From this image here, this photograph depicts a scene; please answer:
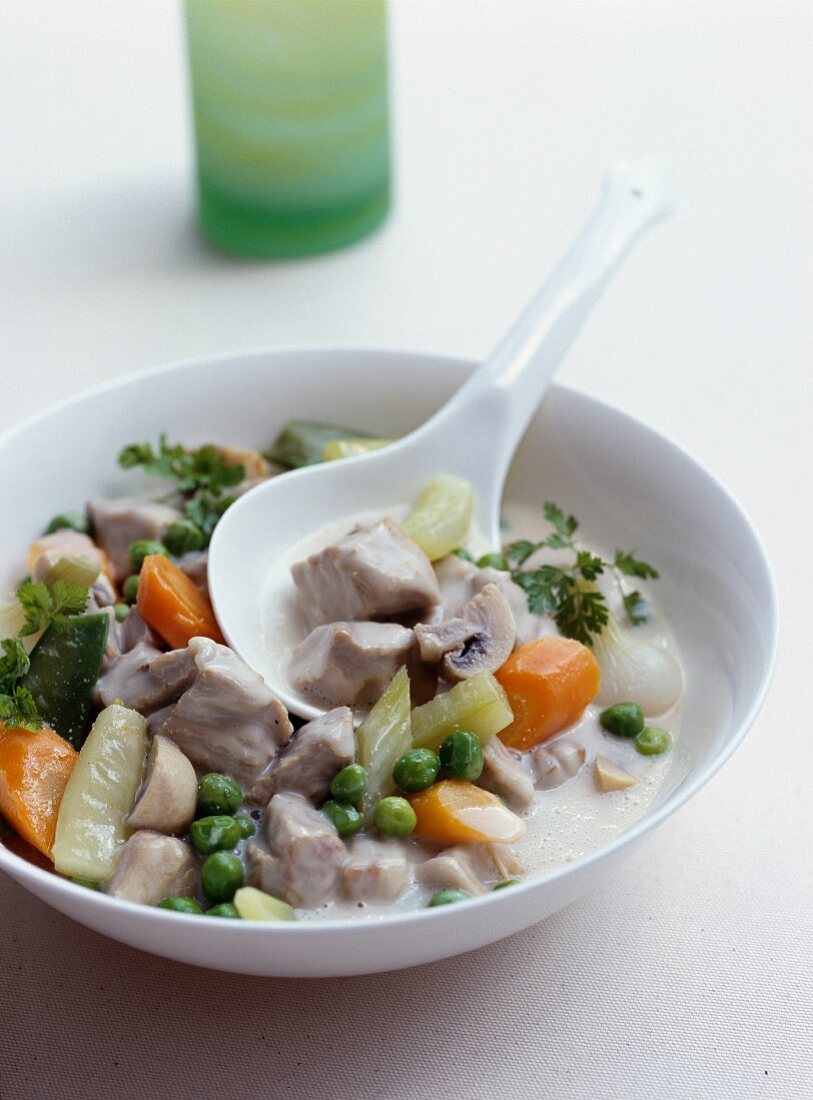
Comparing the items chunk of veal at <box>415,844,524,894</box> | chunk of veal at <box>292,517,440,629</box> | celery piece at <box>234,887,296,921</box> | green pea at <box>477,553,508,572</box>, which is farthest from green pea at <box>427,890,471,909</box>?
green pea at <box>477,553,508,572</box>

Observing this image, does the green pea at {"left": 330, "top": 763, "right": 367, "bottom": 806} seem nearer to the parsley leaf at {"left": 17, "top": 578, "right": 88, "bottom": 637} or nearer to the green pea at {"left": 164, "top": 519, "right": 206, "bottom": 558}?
the parsley leaf at {"left": 17, "top": 578, "right": 88, "bottom": 637}

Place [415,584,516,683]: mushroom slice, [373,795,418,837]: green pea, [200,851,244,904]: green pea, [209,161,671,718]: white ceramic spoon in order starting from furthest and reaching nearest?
1. [209,161,671,718]: white ceramic spoon
2. [415,584,516,683]: mushroom slice
3. [373,795,418,837]: green pea
4. [200,851,244,904]: green pea

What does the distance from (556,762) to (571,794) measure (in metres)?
0.08

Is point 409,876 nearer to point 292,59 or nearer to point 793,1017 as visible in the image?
point 793,1017

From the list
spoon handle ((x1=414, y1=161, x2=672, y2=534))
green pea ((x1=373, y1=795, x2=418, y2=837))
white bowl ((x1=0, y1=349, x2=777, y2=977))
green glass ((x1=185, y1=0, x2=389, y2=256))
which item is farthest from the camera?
green glass ((x1=185, y1=0, x2=389, y2=256))

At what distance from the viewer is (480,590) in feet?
9.36

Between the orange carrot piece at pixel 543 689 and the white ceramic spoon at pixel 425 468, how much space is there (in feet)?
1.52

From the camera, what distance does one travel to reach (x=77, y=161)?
517 centimetres

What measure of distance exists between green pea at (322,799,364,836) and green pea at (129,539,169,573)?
0.86 metres

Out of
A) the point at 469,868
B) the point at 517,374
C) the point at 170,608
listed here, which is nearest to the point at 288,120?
the point at 517,374

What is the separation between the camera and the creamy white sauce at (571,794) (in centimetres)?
241

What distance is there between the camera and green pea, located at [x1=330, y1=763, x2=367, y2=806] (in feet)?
8.00

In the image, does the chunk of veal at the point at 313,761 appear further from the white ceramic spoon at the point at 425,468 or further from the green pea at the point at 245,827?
the white ceramic spoon at the point at 425,468

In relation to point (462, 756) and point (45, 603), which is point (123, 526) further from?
point (462, 756)
